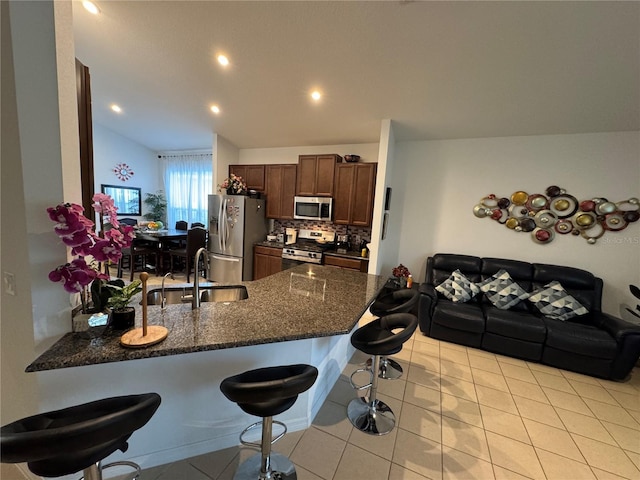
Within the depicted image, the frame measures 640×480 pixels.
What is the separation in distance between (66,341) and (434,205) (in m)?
4.28

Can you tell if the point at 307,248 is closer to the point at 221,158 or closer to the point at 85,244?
the point at 221,158

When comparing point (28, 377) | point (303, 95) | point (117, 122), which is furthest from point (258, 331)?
point (117, 122)

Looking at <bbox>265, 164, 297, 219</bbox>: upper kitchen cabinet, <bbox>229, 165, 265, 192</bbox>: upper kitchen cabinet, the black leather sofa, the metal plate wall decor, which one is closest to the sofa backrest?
the black leather sofa

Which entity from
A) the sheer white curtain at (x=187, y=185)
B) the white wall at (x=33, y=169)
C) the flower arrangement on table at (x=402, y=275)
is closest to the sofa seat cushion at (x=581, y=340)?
the flower arrangement on table at (x=402, y=275)

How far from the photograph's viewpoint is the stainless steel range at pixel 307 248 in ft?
13.4

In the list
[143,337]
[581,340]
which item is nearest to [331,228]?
[581,340]

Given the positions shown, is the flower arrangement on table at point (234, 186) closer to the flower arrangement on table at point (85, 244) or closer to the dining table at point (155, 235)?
the dining table at point (155, 235)

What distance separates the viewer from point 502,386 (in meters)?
2.41

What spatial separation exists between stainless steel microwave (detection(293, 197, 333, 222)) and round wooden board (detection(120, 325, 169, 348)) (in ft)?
10.5

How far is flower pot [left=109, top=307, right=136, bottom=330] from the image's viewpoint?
4.19ft

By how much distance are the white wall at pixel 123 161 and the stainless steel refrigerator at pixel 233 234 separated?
3.31m

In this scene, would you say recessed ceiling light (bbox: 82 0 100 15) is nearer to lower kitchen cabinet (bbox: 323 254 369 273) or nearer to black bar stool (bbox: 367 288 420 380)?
lower kitchen cabinet (bbox: 323 254 369 273)

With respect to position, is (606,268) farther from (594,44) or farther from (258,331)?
(258,331)

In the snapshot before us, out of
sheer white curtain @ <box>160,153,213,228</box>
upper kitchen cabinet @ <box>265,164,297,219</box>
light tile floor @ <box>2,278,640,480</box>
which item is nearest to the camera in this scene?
light tile floor @ <box>2,278,640,480</box>
